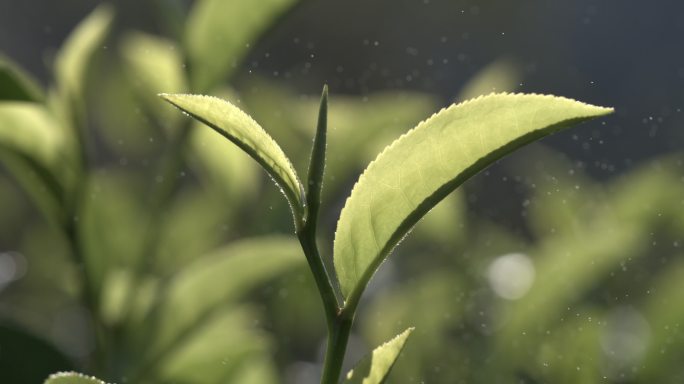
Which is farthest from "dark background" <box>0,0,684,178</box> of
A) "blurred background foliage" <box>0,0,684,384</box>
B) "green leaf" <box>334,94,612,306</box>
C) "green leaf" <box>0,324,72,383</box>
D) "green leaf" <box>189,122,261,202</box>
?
"green leaf" <box>334,94,612,306</box>

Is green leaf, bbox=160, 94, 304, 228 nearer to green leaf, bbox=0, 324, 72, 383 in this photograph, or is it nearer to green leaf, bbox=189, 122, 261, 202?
green leaf, bbox=0, 324, 72, 383

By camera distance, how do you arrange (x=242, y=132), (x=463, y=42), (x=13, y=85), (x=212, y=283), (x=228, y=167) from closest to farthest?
(x=242, y=132)
(x=13, y=85)
(x=212, y=283)
(x=228, y=167)
(x=463, y=42)

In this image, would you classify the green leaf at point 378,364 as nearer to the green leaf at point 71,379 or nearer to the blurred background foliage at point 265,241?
the green leaf at point 71,379

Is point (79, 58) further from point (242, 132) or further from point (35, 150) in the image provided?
point (242, 132)

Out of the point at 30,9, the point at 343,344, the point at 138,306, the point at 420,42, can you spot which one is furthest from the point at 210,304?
the point at 30,9

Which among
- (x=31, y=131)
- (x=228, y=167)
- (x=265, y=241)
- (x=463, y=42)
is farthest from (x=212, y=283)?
(x=463, y=42)

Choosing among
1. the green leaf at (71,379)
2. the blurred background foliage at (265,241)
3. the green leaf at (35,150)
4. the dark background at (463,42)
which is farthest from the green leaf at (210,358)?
the dark background at (463,42)
